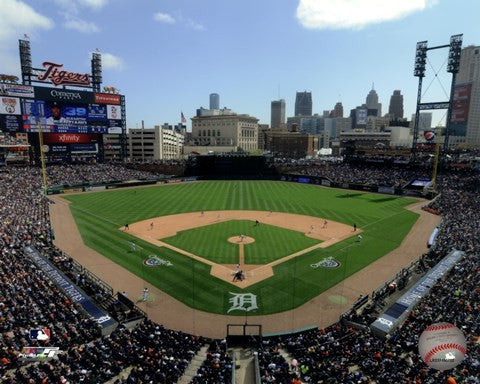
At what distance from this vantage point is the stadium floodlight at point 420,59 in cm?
7497

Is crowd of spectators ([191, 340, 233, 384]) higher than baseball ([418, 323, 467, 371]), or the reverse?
baseball ([418, 323, 467, 371])

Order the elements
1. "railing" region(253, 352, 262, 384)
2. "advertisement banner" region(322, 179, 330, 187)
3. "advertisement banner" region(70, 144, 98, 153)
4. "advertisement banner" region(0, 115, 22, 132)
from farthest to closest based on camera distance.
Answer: "advertisement banner" region(322, 179, 330, 187)
"advertisement banner" region(70, 144, 98, 153)
"advertisement banner" region(0, 115, 22, 132)
"railing" region(253, 352, 262, 384)

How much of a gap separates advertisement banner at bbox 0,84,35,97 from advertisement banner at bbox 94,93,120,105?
13308 millimetres

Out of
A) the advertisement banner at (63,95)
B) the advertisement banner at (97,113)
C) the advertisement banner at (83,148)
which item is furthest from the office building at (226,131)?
the advertisement banner at (63,95)

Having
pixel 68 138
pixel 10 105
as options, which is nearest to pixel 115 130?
pixel 68 138

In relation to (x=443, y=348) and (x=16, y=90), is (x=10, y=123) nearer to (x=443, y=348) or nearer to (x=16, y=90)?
(x=16, y=90)

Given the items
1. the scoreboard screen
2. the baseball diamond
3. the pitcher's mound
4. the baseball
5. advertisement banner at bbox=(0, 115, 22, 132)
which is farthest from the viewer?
the scoreboard screen

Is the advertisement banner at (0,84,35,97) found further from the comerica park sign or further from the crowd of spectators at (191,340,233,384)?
the crowd of spectators at (191,340,233,384)

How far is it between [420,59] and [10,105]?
8844cm

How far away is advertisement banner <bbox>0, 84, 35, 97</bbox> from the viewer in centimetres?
6600

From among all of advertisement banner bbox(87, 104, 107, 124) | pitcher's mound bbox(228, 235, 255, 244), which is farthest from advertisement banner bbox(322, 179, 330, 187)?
advertisement banner bbox(87, 104, 107, 124)

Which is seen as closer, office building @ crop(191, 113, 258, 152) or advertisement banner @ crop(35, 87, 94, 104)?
advertisement banner @ crop(35, 87, 94, 104)

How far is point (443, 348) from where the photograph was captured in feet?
26.2

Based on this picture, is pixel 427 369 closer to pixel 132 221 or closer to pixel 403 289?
pixel 403 289
